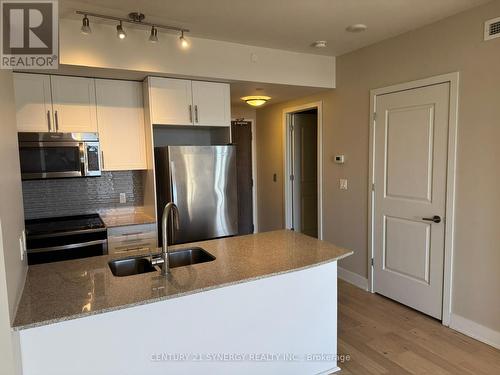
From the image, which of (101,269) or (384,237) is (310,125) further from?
(101,269)

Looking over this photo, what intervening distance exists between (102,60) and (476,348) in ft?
12.4

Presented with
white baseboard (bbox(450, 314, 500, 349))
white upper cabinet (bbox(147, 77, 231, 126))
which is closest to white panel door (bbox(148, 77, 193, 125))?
white upper cabinet (bbox(147, 77, 231, 126))

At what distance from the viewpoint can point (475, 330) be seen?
2805 mm

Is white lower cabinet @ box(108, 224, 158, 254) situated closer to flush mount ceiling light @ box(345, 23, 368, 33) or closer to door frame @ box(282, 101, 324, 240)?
door frame @ box(282, 101, 324, 240)

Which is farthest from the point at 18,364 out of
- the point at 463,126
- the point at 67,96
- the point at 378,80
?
the point at 378,80

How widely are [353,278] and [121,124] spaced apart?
10.1 feet

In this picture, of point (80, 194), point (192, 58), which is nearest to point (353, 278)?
point (192, 58)

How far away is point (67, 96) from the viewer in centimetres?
314

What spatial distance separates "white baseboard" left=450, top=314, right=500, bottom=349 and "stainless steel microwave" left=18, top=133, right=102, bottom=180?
3.49 metres

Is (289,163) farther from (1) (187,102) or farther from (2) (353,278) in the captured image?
(1) (187,102)

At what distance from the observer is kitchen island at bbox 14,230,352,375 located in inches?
60.6

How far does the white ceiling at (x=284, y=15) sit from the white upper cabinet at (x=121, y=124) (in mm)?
819

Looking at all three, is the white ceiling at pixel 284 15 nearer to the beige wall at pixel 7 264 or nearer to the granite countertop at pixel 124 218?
the beige wall at pixel 7 264

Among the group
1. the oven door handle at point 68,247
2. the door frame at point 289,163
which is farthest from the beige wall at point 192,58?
the oven door handle at point 68,247
